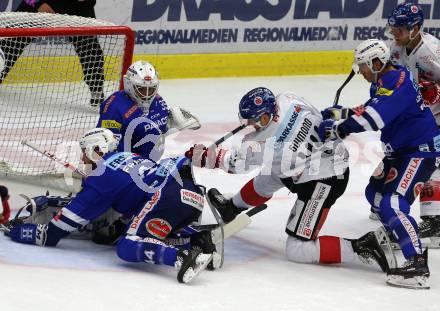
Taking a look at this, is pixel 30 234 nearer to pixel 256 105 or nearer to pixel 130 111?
pixel 130 111

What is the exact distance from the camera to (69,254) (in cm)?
525

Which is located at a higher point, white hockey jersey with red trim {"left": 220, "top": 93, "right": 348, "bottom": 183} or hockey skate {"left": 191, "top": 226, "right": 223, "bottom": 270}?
white hockey jersey with red trim {"left": 220, "top": 93, "right": 348, "bottom": 183}

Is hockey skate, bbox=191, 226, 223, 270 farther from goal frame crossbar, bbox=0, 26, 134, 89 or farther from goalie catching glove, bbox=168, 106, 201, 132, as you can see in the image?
goal frame crossbar, bbox=0, 26, 134, 89

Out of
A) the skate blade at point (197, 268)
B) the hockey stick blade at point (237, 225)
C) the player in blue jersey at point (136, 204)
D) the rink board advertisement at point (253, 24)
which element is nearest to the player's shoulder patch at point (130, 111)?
the player in blue jersey at point (136, 204)

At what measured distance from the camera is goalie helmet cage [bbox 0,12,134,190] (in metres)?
6.55

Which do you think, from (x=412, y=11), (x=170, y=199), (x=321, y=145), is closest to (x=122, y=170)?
(x=170, y=199)

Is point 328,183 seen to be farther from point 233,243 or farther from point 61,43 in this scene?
point 61,43

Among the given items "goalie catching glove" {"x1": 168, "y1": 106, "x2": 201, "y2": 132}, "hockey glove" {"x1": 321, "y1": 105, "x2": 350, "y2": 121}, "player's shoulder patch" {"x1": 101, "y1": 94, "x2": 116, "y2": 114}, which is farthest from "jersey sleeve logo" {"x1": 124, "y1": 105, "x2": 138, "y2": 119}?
"hockey glove" {"x1": 321, "y1": 105, "x2": 350, "y2": 121}

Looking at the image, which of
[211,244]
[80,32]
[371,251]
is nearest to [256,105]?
[211,244]

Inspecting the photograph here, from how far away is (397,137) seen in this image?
5402mm

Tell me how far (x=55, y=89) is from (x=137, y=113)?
123 cm

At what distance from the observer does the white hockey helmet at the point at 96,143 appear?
16.9 feet

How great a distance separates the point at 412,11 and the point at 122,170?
200cm

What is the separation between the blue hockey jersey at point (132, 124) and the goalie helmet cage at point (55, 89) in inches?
27.0
